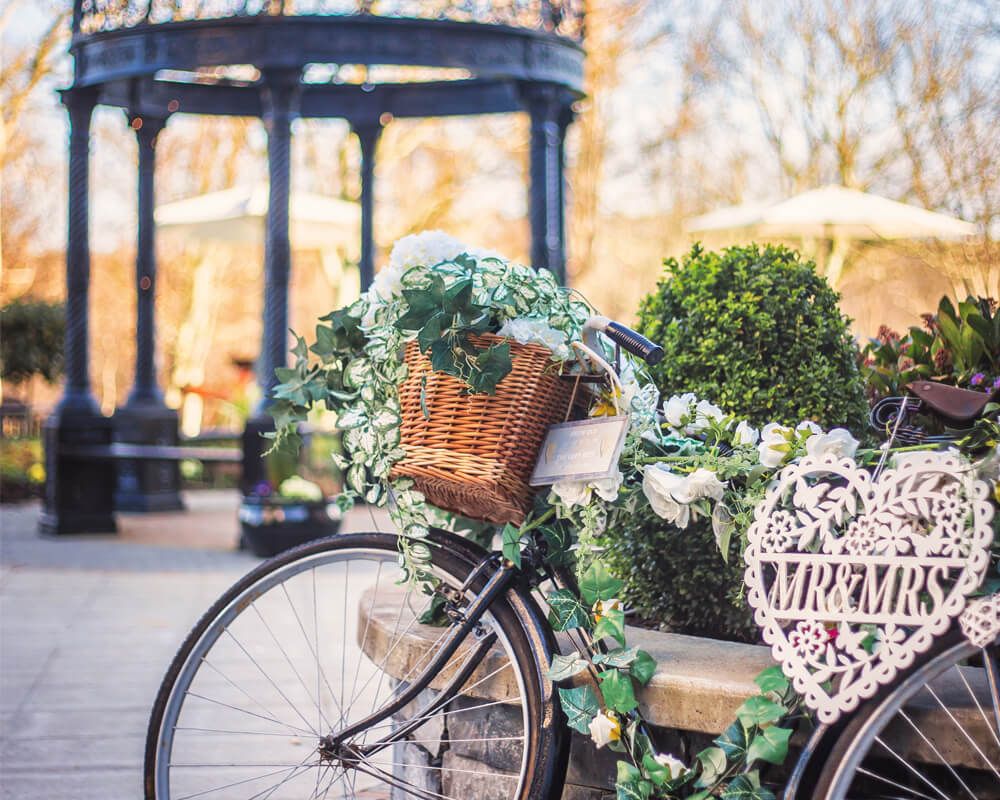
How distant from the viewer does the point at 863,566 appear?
217cm

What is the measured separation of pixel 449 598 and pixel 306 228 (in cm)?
1043

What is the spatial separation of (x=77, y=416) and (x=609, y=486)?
773cm

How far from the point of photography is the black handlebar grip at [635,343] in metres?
2.42

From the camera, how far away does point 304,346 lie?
2.98m

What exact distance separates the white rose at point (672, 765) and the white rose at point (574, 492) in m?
0.52

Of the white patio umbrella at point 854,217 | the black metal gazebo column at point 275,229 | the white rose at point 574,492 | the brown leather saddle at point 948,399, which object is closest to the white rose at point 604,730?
the white rose at point 574,492

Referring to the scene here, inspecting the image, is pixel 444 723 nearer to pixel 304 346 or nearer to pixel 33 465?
pixel 304 346

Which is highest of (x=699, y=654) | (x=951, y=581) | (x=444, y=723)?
(x=951, y=581)

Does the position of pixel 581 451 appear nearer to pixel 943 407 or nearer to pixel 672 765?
pixel 672 765

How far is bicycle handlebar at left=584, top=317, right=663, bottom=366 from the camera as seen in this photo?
7.93ft

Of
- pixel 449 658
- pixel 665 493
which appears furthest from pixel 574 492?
pixel 449 658

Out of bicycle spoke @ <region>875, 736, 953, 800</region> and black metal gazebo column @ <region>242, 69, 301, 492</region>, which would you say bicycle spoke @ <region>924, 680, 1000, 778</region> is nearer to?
bicycle spoke @ <region>875, 736, 953, 800</region>

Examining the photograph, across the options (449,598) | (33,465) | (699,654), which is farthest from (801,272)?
(33,465)

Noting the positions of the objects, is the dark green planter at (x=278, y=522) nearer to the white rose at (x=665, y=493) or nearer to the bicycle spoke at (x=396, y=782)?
the bicycle spoke at (x=396, y=782)
